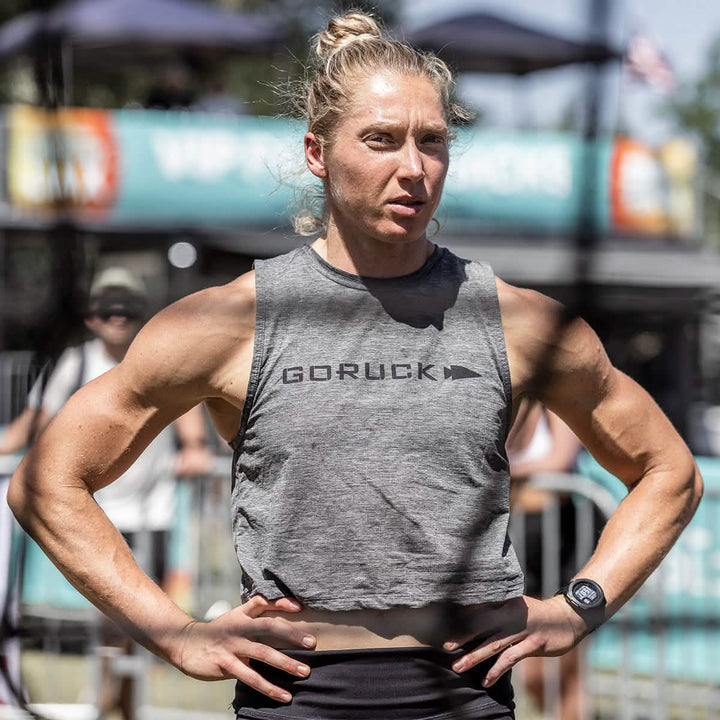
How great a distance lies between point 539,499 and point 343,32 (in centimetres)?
254

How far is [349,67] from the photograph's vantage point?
5.19ft

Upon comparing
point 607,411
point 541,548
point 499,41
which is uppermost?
point 499,41

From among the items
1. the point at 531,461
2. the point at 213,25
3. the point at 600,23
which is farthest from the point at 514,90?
the point at 600,23

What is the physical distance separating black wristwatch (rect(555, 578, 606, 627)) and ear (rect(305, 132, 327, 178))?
69 cm

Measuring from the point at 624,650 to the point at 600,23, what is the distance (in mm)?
2316

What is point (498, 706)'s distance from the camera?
158 centimetres

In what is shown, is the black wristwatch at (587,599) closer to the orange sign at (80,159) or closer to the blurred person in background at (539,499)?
the blurred person in background at (539,499)

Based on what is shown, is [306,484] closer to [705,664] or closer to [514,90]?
[705,664]

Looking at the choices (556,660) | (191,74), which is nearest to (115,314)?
(556,660)

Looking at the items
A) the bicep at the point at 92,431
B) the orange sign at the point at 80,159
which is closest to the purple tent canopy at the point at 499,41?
the orange sign at the point at 80,159

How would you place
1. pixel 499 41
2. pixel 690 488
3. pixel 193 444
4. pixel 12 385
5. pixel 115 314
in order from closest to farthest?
pixel 690 488 < pixel 115 314 < pixel 193 444 < pixel 12 385 < pixel 499 41

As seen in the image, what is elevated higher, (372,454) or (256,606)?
(372,454)

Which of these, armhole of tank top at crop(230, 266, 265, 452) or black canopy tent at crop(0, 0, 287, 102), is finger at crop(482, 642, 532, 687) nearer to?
armhole of tank top at crop(230, 266, 265, 452)

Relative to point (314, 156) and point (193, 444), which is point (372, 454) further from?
point (193, 444)
